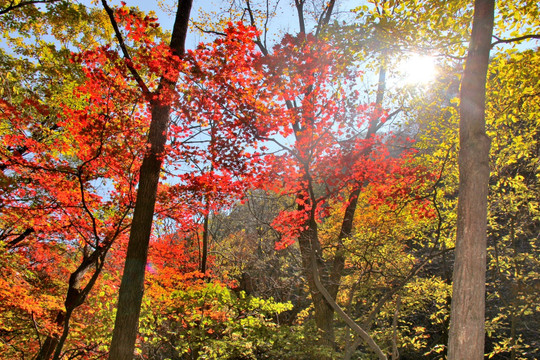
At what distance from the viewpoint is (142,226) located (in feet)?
14.6

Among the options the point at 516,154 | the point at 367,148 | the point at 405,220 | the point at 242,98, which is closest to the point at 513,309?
the point at 405,220

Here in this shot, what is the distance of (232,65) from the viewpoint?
5148 mm

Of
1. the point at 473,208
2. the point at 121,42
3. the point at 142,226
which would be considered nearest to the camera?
the point at 473,208

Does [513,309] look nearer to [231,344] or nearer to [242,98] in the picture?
[231,344]

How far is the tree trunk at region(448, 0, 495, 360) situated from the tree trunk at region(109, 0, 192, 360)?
12.0 ft

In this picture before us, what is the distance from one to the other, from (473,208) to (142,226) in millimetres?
4063

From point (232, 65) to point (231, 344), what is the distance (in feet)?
22.8

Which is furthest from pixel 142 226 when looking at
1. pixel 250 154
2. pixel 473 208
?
pixel 473 208

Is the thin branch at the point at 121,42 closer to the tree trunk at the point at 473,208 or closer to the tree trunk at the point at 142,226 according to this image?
the tree trunk at the point at 142,226

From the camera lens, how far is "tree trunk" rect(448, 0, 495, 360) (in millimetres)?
2434

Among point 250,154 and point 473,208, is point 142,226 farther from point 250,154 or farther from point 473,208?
point 473,208

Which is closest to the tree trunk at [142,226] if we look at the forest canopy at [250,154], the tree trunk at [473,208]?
the forest canopy at [250,154]

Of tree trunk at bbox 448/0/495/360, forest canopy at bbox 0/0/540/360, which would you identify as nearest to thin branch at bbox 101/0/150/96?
forest canopy at bbox 0/0/540/360

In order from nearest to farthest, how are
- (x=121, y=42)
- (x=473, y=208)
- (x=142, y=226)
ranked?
(x=473, y=208) → (x=142, y=226) → (x=121, y=42)
